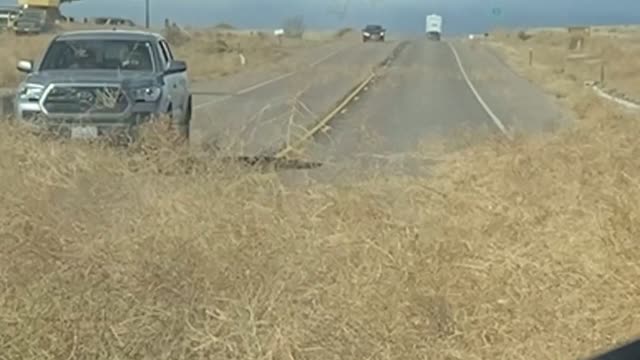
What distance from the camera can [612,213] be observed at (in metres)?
7.60

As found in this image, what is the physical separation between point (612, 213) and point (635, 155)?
2.07 meters

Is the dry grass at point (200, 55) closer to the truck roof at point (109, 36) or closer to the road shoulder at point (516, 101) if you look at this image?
the road shoulder at point (516, 101)

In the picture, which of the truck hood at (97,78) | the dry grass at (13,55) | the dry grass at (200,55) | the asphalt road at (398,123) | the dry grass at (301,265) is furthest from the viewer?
the dry grass at (200,55)

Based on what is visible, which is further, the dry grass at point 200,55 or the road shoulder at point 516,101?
the dry grass at point 200,55

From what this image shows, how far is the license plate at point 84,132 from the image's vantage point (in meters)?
11.6

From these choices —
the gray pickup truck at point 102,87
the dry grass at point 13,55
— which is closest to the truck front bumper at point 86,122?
A: the gray pickup truck at point 102,87

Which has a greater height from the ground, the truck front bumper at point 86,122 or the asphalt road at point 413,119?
the truck front bumper at point 86,122

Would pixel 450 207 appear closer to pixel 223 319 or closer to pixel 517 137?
pixel 223 319

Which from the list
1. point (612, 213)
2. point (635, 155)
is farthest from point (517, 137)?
point (612, 213)

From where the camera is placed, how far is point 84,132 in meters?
11.8

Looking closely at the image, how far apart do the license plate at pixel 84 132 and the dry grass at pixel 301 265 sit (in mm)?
1910

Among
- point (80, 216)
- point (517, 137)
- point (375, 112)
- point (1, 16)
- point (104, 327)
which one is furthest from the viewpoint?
point (1, 16)

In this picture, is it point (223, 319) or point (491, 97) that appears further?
point (491, 97)

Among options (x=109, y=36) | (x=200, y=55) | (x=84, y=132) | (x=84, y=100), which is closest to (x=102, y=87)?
(x=84, y=100)
